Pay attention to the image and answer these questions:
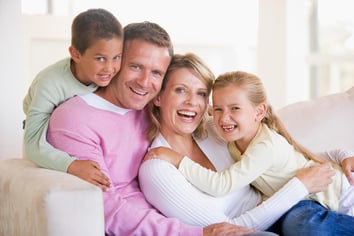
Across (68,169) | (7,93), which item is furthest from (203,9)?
(68,169)

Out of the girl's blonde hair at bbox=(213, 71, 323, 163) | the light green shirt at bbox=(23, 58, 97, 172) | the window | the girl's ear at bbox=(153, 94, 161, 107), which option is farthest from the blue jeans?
the window

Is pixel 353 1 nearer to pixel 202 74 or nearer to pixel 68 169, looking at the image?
pixel 202 74

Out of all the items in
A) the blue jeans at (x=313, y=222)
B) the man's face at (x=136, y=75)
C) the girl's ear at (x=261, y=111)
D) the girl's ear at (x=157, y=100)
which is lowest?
the blue jeans at (x=313, y=222)

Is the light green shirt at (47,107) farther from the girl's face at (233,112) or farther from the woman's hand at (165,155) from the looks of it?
the girl's face at (233,112)

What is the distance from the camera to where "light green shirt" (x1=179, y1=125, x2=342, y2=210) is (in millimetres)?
1801

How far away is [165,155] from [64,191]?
1.37 feet

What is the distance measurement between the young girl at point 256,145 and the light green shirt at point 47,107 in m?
0.43

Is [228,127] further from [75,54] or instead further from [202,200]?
[75,54]

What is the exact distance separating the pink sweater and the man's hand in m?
0.03

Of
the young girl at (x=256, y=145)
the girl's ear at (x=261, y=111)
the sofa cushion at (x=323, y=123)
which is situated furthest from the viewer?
the sofa cushion at (x=323, y=123)

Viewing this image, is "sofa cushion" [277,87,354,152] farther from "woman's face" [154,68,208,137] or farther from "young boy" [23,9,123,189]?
"young boy" [23,9,123,189]

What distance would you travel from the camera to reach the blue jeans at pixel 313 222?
5.76 feet

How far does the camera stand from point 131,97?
71.5 inches

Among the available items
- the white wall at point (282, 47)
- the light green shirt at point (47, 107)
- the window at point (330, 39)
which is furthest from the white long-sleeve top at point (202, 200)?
the window at point (330, 39)
